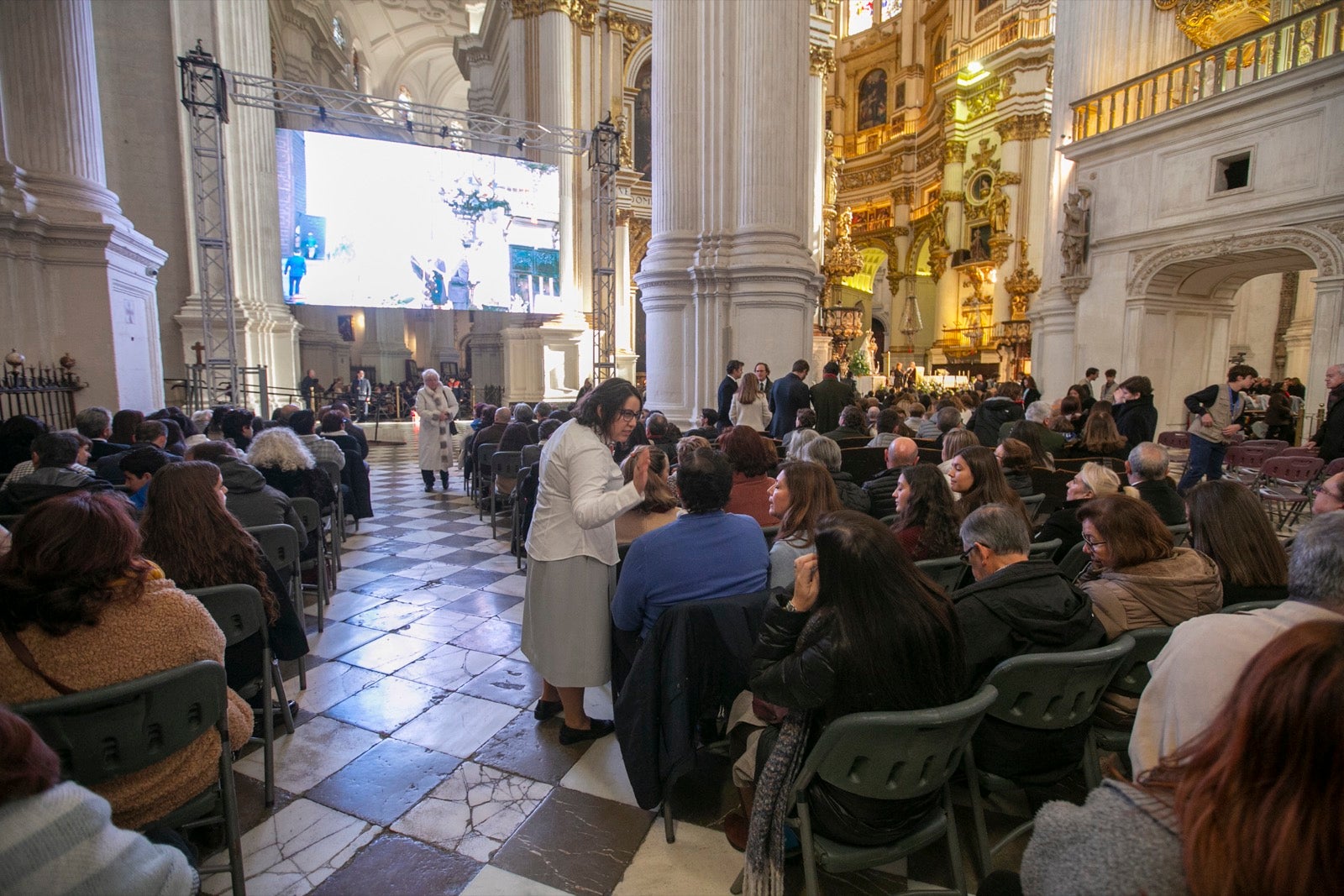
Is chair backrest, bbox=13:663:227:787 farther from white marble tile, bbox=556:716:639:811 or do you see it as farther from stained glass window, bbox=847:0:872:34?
stained glass window, bbox=847:0:872:34

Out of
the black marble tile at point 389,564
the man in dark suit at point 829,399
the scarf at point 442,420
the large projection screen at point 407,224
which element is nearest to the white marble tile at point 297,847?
the black marble tile at point 389,564

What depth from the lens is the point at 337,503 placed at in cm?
511

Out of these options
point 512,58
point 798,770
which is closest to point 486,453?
point 798,770

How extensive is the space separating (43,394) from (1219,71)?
14266 mm

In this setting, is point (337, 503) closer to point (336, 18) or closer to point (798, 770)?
point (798, 770)

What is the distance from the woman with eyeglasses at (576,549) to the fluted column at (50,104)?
6.91 meters

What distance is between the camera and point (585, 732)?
9.26 feet

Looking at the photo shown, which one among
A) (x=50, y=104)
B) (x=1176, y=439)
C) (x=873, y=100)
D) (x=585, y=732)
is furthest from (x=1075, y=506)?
(x=873, y=100)

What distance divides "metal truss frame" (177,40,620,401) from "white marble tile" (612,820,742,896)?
31.9ft

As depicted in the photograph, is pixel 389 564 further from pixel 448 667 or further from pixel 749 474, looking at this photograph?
pixel 749 474

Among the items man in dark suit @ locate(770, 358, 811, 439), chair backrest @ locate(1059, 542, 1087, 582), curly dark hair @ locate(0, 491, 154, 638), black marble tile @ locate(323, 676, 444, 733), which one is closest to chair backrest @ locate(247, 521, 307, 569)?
black marble tile @ locate(323, 676, 444, 733)

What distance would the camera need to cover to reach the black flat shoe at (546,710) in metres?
2.99

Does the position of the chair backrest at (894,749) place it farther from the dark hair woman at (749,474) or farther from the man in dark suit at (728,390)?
the man in dark suit at (728,390)

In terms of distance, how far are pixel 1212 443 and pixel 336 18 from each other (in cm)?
2520
